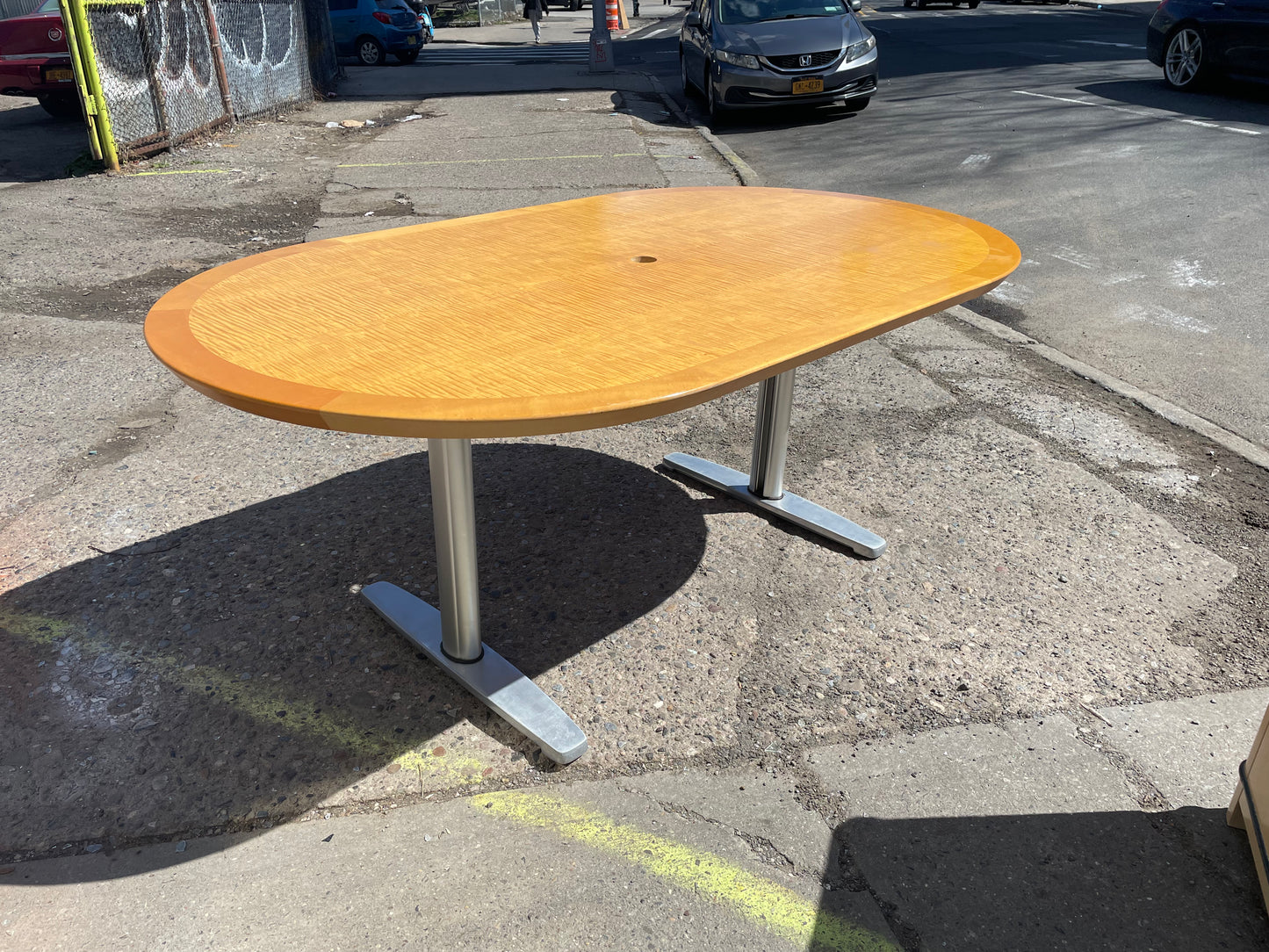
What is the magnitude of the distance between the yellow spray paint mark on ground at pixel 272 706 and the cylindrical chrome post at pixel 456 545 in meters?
0.31

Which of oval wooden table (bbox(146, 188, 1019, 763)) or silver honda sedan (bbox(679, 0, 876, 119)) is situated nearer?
oval wooden table (bbox(146, 188, 1019, 763))

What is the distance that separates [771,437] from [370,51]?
1931cm

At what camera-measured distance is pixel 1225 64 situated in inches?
395

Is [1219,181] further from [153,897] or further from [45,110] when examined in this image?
[45,110]

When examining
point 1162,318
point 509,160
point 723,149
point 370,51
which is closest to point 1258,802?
point 1162,318

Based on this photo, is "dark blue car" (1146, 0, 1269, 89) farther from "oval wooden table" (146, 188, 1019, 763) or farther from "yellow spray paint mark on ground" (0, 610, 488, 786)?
"yellow spray paint mark on ground" (0, 610, 488, 786)

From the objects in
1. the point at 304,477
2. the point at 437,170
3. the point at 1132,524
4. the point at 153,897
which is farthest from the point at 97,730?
the point at 437,170

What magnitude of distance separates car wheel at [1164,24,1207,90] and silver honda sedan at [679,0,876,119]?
10.8 ft

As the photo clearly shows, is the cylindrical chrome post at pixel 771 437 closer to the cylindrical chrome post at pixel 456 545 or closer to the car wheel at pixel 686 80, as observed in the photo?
the cylindrical chrome post at pixel 456 545

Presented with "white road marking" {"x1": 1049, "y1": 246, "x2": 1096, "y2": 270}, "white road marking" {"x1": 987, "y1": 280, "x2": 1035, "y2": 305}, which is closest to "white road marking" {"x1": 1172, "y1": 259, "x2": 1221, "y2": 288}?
"white road marking" {"x1": 1049, "y1": 246, "x2": 1096, "y2": 270}

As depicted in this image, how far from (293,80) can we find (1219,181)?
36.3 ft

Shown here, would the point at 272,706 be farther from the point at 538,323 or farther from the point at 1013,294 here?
the point at 1013,294

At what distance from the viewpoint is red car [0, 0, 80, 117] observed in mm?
10164

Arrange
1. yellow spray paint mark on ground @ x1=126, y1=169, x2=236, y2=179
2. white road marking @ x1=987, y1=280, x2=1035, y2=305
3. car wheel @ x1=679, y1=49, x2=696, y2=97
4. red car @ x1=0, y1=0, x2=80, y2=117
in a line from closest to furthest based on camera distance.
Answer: white road marking @ x1=987, y1=280, x2=1035, y2=305 < yellow spray paint mark on ground @ x1=126, y1=169, x2=236, y2=179 < red car @ x1=0, y1=0, x2=80, y2=117 < car wheel @ x1=679, y1=49, x2=696, y2=97
